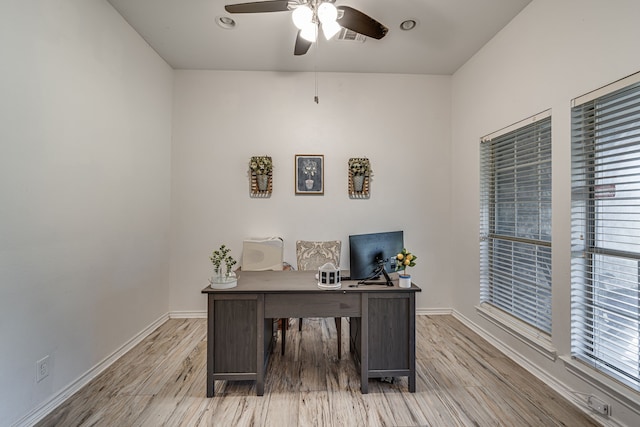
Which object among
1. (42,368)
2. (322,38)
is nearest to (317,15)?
(322,38)

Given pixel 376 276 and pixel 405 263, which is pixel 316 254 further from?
pixel 405 263

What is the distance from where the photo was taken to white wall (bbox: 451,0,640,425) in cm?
169

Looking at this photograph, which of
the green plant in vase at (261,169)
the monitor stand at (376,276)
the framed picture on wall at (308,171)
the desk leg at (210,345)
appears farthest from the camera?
the framed picture on wall at (308,171)

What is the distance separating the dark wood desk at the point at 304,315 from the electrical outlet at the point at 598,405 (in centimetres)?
107

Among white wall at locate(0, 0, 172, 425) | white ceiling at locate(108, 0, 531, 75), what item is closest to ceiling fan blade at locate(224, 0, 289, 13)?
white ceiling at locate(108, 0, 531, 75)

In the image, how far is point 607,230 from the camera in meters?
1.79

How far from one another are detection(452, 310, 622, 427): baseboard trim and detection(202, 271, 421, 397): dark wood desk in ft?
3.45

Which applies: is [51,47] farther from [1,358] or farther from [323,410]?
[323,410]

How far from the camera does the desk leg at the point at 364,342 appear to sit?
1.99 m

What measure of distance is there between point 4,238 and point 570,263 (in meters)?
3.59

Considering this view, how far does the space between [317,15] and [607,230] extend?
238 cm

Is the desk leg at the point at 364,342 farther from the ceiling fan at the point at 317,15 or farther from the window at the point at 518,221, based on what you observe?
the ceiling fan at the point at 317,15

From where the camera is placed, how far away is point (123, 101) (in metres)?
2.57

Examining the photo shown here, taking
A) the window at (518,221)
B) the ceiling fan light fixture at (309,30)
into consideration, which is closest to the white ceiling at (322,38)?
the ceiling fan light fixture at (309,30)
